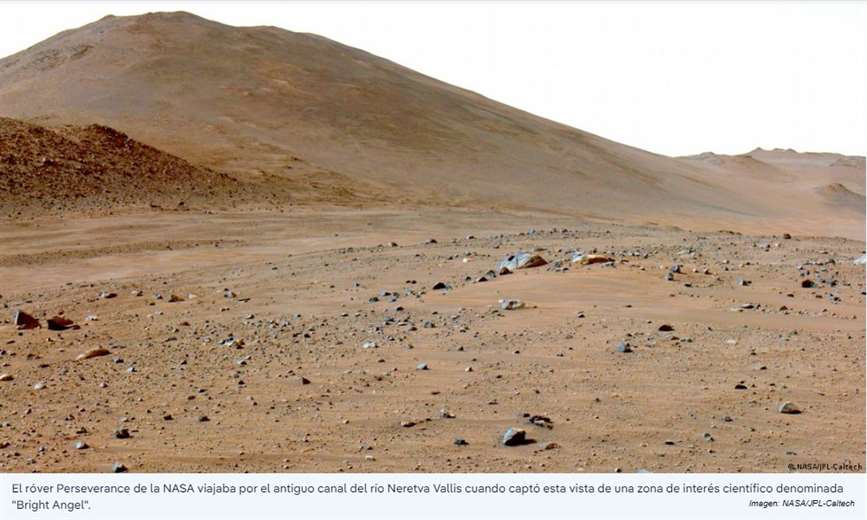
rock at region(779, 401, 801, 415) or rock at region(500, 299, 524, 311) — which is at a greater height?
rock at region(500, 299, 524, 311)

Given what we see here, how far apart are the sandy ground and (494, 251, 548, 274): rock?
14.2 inches

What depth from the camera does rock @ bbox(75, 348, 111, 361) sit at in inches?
330

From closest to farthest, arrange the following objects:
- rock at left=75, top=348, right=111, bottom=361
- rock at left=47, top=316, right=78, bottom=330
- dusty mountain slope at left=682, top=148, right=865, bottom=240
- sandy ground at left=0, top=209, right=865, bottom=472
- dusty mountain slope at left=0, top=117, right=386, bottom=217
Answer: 1. sandy ground at left=0, top=209, right=865, bottom=472
2. rock at left=75, top=348, right=111, bottom=361
3. rock at left=47, top=316, right=78, bottom=330
4. dusty mountain slope at left=0, top=117, right=386, bottom=217
5. dusty mountain slope at left=682, top=148, right=865, bottom=240

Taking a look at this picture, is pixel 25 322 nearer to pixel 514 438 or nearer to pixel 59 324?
pixel 59 324

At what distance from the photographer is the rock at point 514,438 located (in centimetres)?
585

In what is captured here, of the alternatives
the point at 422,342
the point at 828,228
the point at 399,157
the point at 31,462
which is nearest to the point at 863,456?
the point at 422,342

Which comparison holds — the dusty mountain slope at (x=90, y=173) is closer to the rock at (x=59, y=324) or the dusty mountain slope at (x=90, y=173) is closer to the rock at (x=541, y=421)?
the rock at (x=59, y=324)

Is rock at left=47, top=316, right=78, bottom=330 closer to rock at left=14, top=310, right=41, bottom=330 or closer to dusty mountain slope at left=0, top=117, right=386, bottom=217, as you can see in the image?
rock at left=14, top=310, right=41, bottom=330

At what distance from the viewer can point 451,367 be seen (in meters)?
7.43

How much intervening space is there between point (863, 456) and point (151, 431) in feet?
13.0

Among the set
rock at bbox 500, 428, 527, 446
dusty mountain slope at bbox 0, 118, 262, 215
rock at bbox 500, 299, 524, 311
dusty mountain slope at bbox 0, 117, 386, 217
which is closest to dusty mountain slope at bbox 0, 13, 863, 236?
dusty mountain slope at bbox 0, 117, 386, 217

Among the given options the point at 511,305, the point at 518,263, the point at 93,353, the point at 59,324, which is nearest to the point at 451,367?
the point at 511,305

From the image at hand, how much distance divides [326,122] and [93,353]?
28496mm

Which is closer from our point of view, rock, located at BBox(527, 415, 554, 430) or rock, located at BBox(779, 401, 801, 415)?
rock, located at BBox(527, 415, 554, 430)
